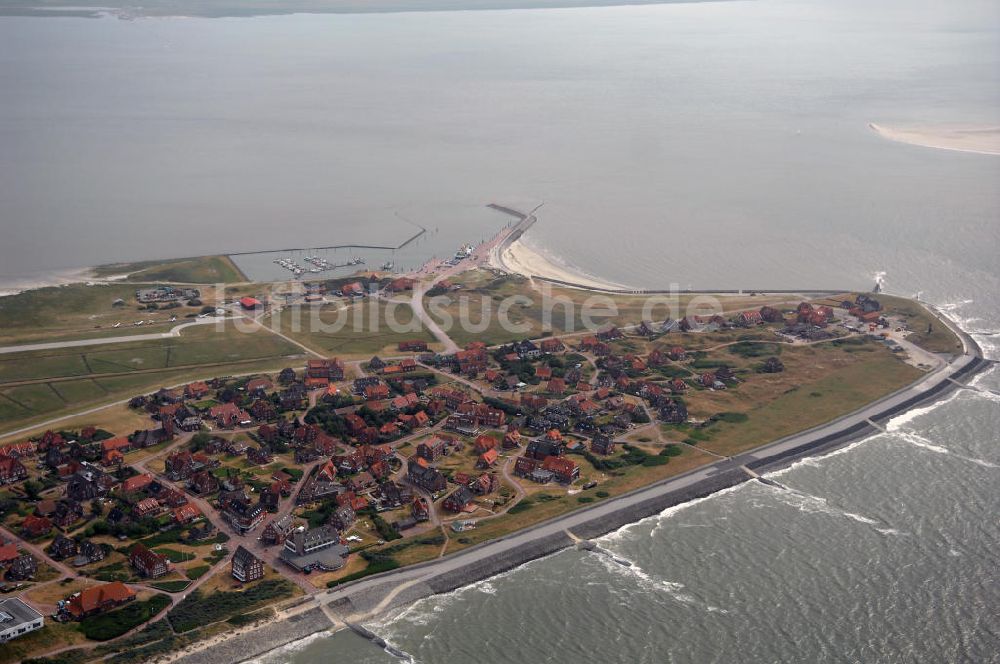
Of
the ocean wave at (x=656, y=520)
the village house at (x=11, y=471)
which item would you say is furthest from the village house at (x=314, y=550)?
the village house at (x=11, y=471)

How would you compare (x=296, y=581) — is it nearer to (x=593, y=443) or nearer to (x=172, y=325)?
(x=593, y=443)

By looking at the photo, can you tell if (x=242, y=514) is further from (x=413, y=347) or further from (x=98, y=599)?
(x=413, y=347)

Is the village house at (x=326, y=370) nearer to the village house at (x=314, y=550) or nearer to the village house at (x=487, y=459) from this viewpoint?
the village house at (x=487, y=459)

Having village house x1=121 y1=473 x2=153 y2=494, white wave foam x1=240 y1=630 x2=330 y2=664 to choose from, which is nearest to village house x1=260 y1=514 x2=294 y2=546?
white wave foam x1=240 y1=630 x2=330 y2=664

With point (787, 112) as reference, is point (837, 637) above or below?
below

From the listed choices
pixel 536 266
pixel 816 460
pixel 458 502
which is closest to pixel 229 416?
pixel 458 502

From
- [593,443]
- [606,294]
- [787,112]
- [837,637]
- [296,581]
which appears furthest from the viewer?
[787,112]

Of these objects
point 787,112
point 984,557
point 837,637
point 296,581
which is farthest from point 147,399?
point 787,112

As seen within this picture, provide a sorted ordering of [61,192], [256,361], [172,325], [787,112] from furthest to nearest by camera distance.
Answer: [787,112], [61,192], [172,325], [256,361]
